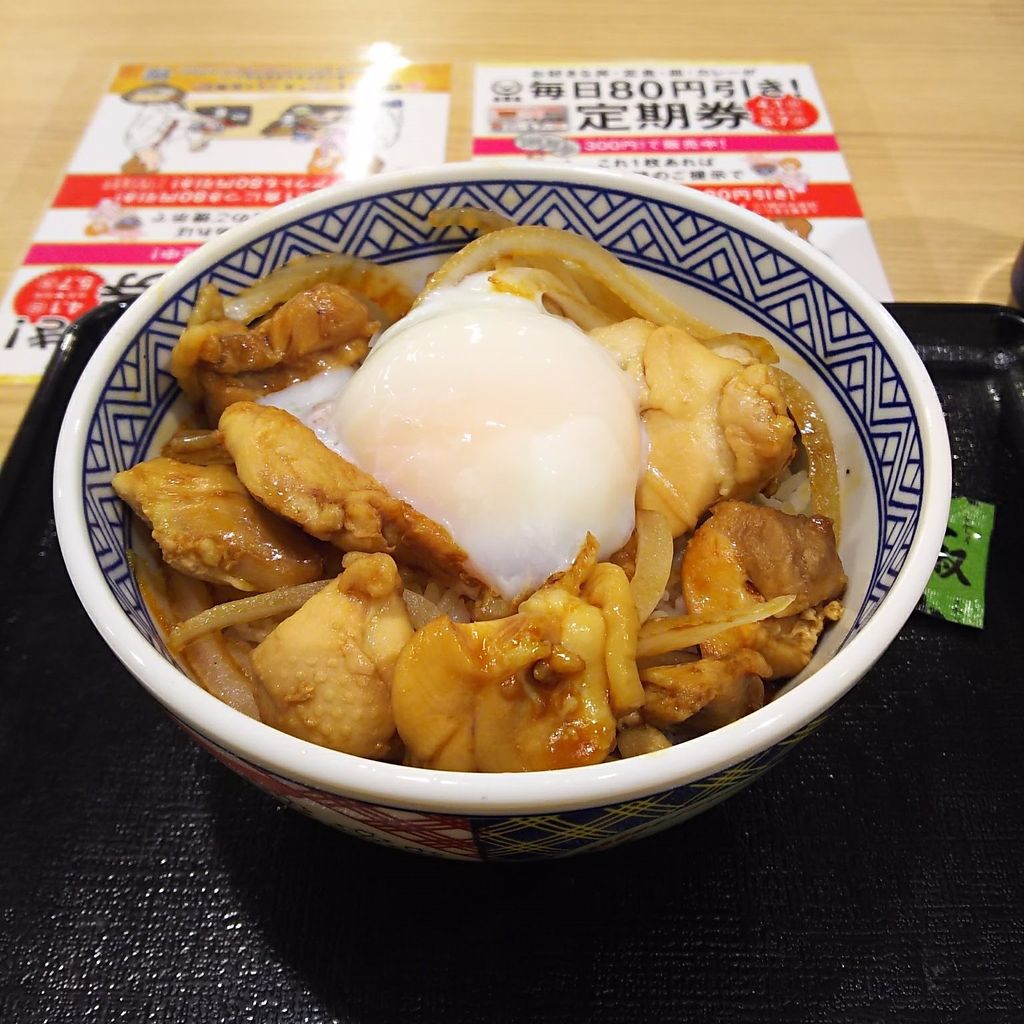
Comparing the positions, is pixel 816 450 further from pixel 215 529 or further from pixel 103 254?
pixel 103 254

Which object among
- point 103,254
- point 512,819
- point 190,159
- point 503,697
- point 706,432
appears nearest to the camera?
point 512,819

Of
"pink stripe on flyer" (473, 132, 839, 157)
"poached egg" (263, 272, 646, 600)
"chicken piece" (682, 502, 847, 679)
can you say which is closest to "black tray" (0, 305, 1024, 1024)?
"chicken piece" (682, 502, 847, 679)

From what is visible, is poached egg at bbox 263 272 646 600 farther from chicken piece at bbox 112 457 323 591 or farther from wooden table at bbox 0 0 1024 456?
wooden table at bbox 0 0 1024 456

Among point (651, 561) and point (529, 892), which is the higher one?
point (651, 561)

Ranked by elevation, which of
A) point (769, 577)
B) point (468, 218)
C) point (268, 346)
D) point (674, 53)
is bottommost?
point (769, 577)

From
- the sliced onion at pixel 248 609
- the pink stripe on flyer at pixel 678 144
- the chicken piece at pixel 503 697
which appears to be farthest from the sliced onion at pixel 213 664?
the pink stripe on flyer at pixel 678 144

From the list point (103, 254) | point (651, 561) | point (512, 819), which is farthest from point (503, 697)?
point (103, 254)

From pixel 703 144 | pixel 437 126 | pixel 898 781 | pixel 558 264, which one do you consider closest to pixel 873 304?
pixel 558 264
